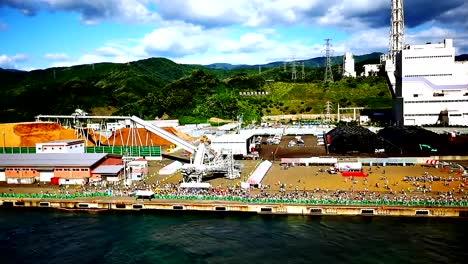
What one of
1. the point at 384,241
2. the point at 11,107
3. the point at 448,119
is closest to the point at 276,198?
the point at 384,241

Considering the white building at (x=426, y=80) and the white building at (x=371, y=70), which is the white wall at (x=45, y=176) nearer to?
the white building at (x=426, y=80)

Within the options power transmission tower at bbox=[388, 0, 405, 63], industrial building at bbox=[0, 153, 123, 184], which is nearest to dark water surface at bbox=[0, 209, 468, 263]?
industrial building at bbox=[0, 153, 123, 184]

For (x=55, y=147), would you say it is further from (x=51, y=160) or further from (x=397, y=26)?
(x=397, y=26)

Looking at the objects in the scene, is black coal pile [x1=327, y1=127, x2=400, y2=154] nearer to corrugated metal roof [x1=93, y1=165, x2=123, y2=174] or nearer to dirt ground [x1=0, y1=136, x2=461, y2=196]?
dirt ground [x1=0, y1=136, x2=461, y2=196]

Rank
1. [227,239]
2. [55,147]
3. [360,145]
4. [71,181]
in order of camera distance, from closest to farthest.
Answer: [227,239] < [71,181] < [55,147] < [360,145]

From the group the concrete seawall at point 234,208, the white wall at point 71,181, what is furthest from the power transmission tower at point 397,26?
the white wall at point 71,181

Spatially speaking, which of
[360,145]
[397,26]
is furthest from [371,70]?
[360,145]

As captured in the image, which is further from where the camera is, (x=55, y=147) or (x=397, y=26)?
(x=397, y=26)
